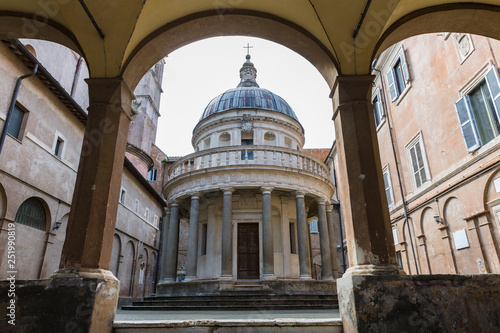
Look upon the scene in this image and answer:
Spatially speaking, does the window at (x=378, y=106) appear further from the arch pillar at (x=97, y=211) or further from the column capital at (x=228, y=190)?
the arch pillar at (x=97, y=211)

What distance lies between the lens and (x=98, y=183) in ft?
15.4

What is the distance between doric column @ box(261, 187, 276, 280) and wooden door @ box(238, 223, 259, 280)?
2062 mm

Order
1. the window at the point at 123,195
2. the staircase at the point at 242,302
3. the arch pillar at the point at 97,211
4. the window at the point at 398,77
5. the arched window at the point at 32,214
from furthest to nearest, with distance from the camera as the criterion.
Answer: the window at the point at 123,195
the window at the point at 398,77
the arched window at the point at 32,214
the staircase at the point at 242,302
the arch pillar at the point at 97,211

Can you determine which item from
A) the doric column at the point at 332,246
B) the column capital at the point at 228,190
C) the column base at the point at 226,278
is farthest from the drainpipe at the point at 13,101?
the doric column at the point at 332,246

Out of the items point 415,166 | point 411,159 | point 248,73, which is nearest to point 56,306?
point 415,166

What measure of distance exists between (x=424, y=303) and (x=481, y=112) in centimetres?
950

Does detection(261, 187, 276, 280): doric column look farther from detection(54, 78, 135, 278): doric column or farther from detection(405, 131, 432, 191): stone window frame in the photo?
detection(54, 78, 135, 278): doric column

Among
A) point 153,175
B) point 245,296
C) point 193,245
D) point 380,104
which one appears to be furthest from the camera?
point 153,175

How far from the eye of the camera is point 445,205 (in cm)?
1257

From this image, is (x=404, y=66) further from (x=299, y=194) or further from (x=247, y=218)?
(x=247, y=218)

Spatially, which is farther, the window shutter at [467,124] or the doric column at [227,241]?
the doric column at [227,241]

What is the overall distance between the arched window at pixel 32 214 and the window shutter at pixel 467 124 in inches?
612

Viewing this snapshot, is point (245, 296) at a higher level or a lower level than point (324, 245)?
lower

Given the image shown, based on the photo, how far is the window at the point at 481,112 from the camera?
32.6ft
